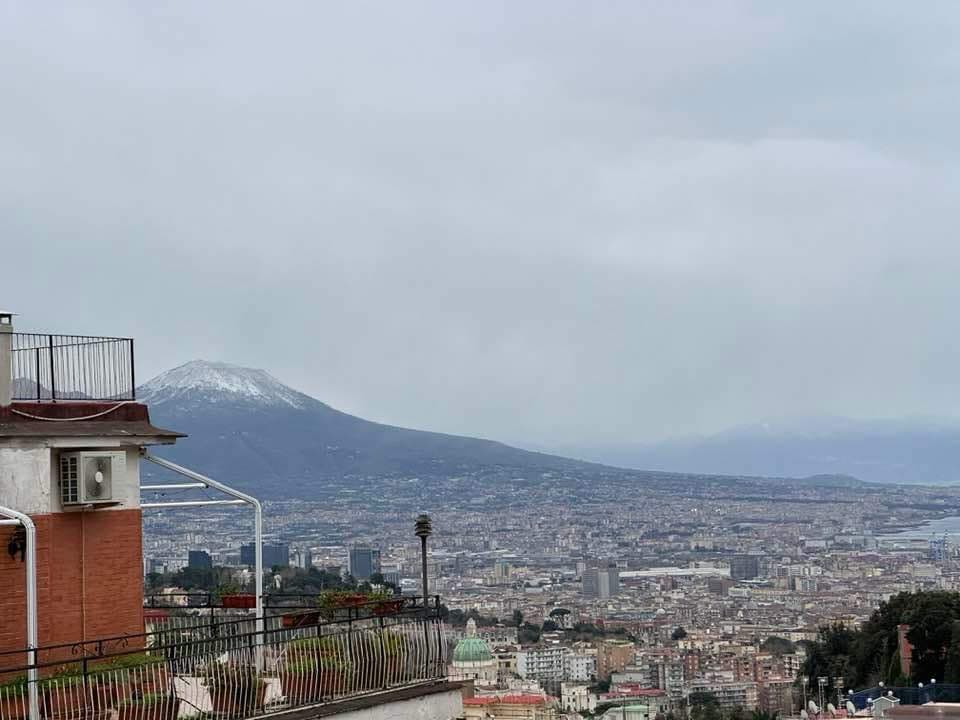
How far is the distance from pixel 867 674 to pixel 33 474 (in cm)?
6537

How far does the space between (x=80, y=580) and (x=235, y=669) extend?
4.21 feet

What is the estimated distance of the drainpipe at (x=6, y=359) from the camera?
36.4 feet

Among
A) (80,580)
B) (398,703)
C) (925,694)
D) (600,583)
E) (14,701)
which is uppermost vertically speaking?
(80,580)

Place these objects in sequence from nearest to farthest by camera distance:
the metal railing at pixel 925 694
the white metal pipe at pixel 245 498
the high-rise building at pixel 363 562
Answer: the white metal pipe at pixel 245 498 → the metal railing at pixel 925 694 → the high-rise building at pixel 363 562

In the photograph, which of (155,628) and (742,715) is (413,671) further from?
(742,715)

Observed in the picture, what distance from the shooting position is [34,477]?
10789 millimetres

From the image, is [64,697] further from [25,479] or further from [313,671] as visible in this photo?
[313,671]

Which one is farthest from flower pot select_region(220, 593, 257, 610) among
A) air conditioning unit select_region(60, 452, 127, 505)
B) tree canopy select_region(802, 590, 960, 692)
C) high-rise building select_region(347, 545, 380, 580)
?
high-rise building select_region(347, 545, 380, 580)

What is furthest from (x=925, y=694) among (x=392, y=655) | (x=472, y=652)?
(x=392, y=655)

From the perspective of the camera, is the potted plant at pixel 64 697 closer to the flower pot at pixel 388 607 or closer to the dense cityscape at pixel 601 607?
the flower pot at pixel 388 607

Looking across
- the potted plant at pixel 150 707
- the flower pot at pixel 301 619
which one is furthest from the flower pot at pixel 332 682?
the potted plant at pixel 150 707

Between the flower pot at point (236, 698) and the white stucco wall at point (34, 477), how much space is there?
4.79 ft

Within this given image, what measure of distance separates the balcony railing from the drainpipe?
1.74 meters

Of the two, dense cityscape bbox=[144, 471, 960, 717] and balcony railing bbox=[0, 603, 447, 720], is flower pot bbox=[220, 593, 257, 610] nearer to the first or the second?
balcony railing bbox=[0, 603, 447, 720]
